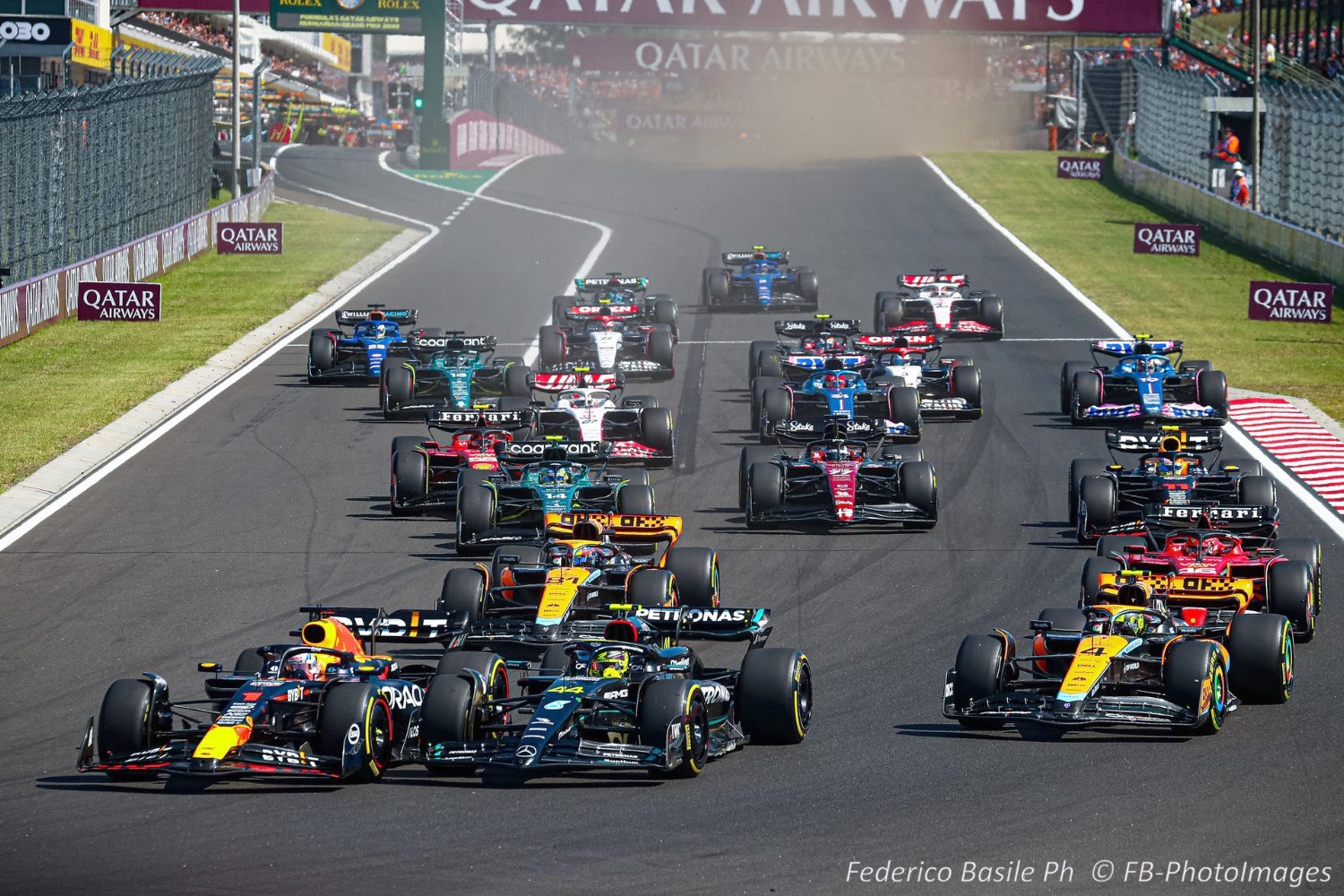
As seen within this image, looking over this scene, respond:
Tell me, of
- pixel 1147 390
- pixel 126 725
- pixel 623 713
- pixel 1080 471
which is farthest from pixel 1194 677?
pixel 1147 390

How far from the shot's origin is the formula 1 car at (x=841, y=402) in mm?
30156

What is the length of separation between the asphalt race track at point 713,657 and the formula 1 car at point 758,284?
349 cm

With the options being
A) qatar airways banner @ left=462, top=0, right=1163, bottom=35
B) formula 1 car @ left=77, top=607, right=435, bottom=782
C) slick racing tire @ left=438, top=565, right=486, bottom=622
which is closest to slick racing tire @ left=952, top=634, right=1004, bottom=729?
formula 1 car @ left=77, top=607, right=435, bottom=782

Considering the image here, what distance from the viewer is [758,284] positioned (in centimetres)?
4444

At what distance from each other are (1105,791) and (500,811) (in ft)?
13.7

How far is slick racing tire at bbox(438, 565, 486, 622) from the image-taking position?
19.2 m

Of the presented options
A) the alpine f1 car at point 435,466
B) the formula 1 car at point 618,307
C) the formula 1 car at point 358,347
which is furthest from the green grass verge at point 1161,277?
the alpine f1 car at point 435,466

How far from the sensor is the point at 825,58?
120 meters

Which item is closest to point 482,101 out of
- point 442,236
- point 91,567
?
point 442,236

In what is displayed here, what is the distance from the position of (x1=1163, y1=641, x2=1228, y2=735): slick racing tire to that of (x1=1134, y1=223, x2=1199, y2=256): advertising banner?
34800 mm

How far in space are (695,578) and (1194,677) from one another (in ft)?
17.9

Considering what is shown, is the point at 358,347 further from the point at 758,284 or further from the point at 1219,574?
the point at 1219,574

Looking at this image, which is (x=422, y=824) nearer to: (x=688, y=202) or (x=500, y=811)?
(x=500, y=811)

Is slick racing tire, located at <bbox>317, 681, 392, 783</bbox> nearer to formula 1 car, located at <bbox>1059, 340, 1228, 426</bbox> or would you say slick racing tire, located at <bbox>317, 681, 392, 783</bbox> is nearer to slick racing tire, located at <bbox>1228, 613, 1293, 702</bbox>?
slick racing tire, located at <bbox>1228, 613, 1293, 702</bbox>
